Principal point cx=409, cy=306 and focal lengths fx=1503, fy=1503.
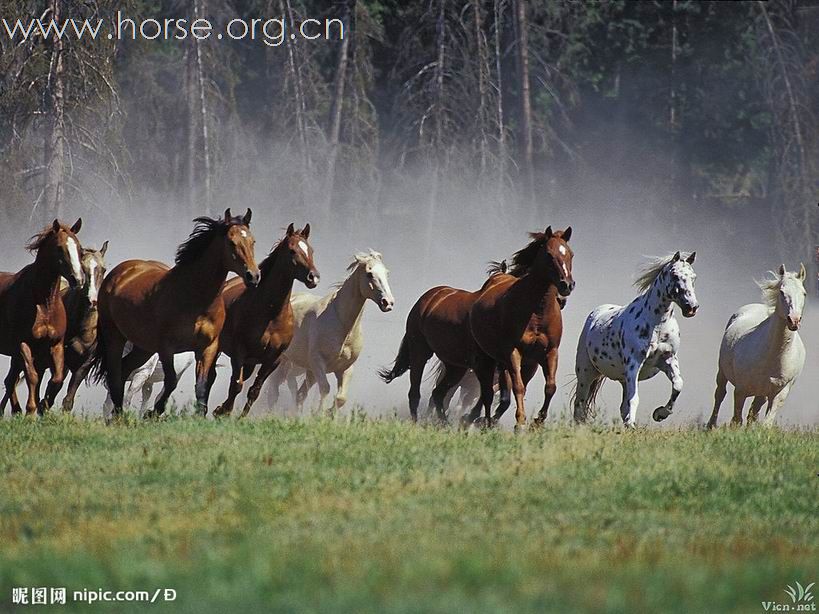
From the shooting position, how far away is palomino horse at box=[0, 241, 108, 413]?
17203mm

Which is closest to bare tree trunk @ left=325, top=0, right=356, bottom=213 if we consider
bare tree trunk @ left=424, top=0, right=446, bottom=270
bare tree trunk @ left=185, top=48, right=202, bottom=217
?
bare tree trunk @ left=424, top=0, right=446, bottom=270

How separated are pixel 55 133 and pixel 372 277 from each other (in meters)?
13.7

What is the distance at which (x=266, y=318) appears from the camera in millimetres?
15938

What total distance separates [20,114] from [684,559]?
24.7 meters

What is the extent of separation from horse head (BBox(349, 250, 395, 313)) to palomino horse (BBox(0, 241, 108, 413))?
3.28 m

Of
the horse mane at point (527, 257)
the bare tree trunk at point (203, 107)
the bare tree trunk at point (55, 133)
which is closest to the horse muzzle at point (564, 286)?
the horse mane at point (527, 257)

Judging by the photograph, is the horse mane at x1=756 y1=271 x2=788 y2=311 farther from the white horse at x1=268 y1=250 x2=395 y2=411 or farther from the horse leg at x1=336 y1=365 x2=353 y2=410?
the horse leg at x1=336 y1=365 x2=353 y2=410

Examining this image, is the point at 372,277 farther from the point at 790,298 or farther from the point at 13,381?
the point at 790,298

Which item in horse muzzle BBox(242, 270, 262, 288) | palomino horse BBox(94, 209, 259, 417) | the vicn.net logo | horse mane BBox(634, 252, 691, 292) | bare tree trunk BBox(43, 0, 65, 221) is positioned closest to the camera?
the vicn.net logo

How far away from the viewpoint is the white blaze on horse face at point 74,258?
49.9 feet

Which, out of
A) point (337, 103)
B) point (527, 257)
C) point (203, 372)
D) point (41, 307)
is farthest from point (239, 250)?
point (337, 103)

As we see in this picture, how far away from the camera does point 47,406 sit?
639 inches

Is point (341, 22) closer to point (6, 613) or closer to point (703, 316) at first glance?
point (703, 316)

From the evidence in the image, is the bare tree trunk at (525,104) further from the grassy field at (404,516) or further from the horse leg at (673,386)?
the grassy field at (404,516)
